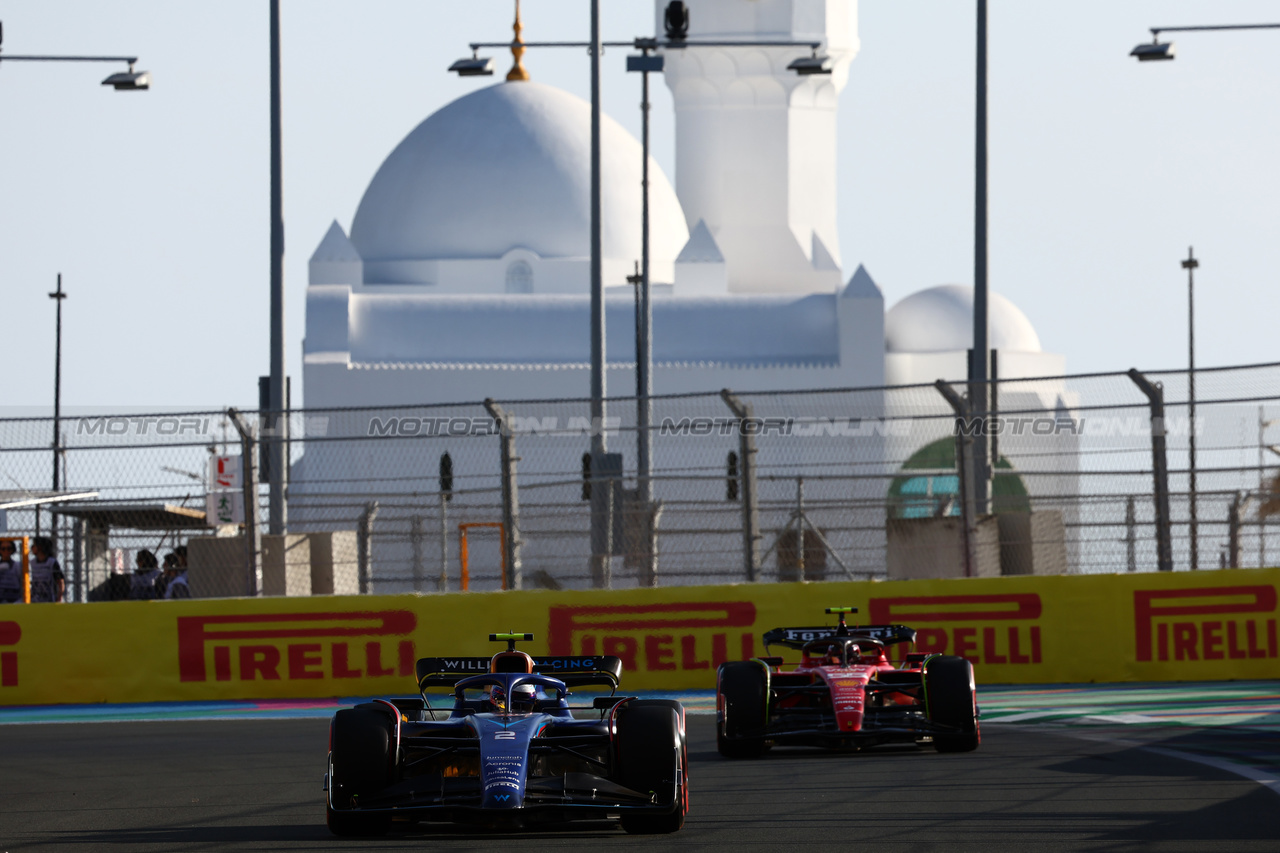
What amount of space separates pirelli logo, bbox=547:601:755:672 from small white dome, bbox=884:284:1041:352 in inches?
1536

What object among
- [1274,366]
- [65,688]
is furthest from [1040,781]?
[65,688]

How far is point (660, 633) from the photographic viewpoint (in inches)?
619

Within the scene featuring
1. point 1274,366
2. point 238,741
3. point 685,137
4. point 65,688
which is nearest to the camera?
point 238,741

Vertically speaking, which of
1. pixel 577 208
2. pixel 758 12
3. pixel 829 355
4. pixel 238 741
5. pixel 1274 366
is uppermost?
pixel 758 12

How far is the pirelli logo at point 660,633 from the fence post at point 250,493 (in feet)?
7.84

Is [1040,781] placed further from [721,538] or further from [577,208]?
[577,208]

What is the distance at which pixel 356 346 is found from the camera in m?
50.0

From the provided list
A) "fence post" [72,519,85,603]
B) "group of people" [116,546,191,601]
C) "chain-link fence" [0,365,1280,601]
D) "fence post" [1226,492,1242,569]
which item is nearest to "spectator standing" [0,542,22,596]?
"chain-link fence" [0,365,1280,601]

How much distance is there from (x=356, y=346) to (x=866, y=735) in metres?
40.6

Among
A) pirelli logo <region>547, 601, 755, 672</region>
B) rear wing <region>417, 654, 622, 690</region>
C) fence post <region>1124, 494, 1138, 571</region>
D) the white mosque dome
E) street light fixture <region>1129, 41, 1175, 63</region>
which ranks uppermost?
the white mosque dome

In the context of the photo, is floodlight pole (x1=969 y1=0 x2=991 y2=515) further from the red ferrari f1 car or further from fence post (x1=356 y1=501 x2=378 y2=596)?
the red ferrari f1 car

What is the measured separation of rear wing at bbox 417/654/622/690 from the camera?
28.5ft

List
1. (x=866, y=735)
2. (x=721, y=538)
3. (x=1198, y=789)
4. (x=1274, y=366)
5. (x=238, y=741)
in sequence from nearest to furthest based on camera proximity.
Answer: (x=1198, y=789)
(x=866, y=735)
(x=238, y=741)
(x=1274, y=366)
(x=721, y=538)

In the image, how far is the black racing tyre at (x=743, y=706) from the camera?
35.0ft
